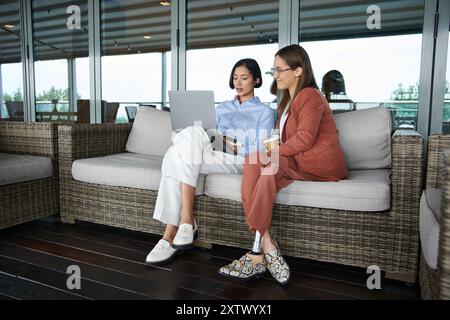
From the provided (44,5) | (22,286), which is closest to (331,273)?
(22,286)

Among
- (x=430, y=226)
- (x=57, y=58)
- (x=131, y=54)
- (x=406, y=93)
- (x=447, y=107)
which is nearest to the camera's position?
(x=430, y=226)

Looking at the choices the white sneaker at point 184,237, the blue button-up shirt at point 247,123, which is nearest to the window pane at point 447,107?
the blue button-up shirt at point 247,123

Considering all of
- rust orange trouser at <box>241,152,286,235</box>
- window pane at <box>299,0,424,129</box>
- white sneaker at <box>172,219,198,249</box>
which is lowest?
white sneaker at <box>172,219,198,249</box>

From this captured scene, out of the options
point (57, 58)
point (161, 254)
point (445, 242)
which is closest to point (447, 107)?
point (445, 242)

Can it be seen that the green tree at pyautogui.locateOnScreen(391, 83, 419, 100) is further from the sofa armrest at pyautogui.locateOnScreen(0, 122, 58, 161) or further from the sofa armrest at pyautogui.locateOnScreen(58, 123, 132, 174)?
the sofa armrest at pyautogui.locateOnScreen(0, 122, 58, 161)

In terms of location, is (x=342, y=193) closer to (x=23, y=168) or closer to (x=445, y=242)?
(x=445, y=242)

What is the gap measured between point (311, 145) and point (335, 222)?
1.23 feet

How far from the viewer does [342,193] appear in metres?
1.72

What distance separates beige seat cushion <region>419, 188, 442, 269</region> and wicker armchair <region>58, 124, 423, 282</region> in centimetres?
16

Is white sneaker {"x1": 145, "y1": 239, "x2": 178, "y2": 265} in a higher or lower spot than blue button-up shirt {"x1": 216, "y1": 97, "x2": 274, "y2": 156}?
lower

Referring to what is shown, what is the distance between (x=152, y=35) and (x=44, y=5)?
5.54ft

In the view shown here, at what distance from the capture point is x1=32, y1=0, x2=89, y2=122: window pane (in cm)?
498

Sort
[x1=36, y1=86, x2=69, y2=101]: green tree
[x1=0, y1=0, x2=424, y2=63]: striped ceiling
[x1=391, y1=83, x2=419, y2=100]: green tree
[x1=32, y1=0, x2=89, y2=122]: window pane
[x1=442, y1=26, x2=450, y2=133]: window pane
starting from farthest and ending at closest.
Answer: [x1=36, y1=86, x2=69, y2=101]: green tree < [x1=32, y1=0, x2=89, y2=122]: window pane < [x1=0, y1=0, x2=424, y2=63]: striped ceiling < [x1=391, y1=83, x2=419, y2=100]: green tree < [x1=442, y1=26, x2=450, y2=133]: window pane

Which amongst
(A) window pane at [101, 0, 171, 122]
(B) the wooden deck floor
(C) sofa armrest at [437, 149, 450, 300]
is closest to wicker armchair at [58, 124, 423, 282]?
(B) the wooden deck floor
